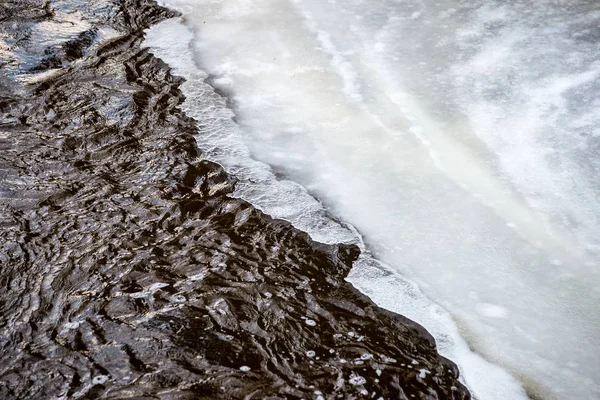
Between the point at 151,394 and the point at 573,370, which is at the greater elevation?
the point at 151,394

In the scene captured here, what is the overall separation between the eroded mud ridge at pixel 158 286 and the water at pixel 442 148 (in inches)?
6.9

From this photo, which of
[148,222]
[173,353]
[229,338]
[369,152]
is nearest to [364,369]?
[229,338]

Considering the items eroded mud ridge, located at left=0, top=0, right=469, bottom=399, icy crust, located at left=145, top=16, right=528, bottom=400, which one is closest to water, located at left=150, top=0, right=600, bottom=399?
icy crust, located at left=145, top=16, right=528, bottom=400

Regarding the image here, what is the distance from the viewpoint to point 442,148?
3223 mm

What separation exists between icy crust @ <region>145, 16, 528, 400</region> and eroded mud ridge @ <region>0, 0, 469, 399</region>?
0.19 ft

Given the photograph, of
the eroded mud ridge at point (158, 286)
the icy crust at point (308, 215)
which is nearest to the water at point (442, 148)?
the icy crust at point (308, 215)

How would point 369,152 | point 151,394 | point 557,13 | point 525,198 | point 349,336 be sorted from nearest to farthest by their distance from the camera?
1. point 151,394
2. point 349,336
3. point 525,198
4. point 369,152
5. point 557,13

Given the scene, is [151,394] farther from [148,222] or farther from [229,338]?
[148,222]

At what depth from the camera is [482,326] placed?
2.30 meters

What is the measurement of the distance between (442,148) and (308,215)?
0.87m

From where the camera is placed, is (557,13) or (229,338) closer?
(229,338)

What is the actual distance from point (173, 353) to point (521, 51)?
3094 millimetres

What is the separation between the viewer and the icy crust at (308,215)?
214cm

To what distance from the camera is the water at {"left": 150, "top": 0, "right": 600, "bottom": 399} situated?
2334 mm
